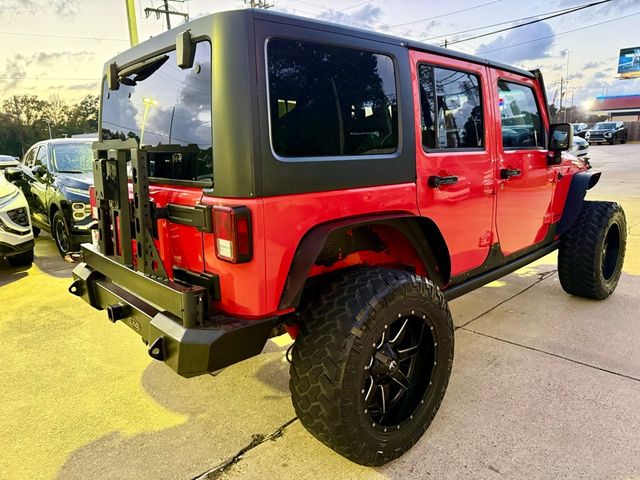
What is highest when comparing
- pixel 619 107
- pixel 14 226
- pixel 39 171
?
pixel 619 107

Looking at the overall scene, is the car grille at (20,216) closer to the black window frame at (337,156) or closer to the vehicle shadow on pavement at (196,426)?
the vehicle shadow on pavement at (196,426)

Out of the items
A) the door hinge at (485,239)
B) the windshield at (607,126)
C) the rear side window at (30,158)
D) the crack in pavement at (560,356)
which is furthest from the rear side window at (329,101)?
the windshield at (607,126)

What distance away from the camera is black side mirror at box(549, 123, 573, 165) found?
3.71m

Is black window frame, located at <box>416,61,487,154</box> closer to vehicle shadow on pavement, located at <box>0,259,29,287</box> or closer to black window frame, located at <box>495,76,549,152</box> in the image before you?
black window frame, located at <box>495,76,549,152</box>

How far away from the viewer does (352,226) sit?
7.04 feet

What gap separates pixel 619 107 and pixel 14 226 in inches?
3179

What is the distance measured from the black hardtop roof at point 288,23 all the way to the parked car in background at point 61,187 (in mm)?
3230

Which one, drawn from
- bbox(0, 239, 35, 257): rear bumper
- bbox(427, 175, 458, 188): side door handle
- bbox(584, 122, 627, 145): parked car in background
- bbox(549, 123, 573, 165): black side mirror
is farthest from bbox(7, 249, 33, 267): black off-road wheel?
bbox(584, 122, 627, 145): parked car in background

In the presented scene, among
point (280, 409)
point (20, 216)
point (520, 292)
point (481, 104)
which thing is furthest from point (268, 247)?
point (20, 216)

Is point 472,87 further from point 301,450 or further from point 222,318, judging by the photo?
point 301,450

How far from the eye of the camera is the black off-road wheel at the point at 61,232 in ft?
19.6

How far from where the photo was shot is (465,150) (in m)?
2.89

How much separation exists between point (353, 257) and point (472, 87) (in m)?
1.43

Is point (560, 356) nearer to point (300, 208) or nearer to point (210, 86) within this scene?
point (300, 208)
